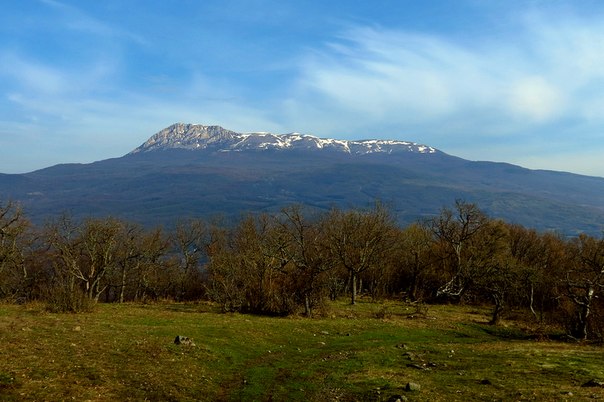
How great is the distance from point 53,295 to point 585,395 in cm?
3440

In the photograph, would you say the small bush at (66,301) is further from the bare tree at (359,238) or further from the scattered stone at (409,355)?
the bare tree at (359,238)

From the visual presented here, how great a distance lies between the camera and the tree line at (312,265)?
1697 inches

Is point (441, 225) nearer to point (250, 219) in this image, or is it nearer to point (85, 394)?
point (250, 219)

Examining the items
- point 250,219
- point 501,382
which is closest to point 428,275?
point 250,219

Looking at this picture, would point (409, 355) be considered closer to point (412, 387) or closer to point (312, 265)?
point (412, 387)

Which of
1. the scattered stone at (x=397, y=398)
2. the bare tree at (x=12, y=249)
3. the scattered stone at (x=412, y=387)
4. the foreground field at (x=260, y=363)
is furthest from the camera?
the bare tree at (x=12, y=249)

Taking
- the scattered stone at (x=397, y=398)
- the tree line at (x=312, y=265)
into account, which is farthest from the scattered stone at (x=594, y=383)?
the tree line at (x=312, y=265)

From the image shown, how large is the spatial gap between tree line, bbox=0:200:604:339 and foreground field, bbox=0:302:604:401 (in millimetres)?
7244

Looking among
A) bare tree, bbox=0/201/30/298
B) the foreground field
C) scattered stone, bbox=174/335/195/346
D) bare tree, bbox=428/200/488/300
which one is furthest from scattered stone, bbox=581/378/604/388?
bare tree, bbox=0/201/30/298

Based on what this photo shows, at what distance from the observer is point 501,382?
763 inches

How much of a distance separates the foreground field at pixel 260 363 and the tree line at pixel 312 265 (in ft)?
23.8

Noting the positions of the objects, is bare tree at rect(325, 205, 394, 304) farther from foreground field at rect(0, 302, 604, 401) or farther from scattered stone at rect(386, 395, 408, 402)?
scattered stone at rect(386, 395, 408, 402)

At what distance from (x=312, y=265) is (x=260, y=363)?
1992cm

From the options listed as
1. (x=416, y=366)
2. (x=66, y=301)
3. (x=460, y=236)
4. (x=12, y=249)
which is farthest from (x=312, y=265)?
(x=460, y=236)
